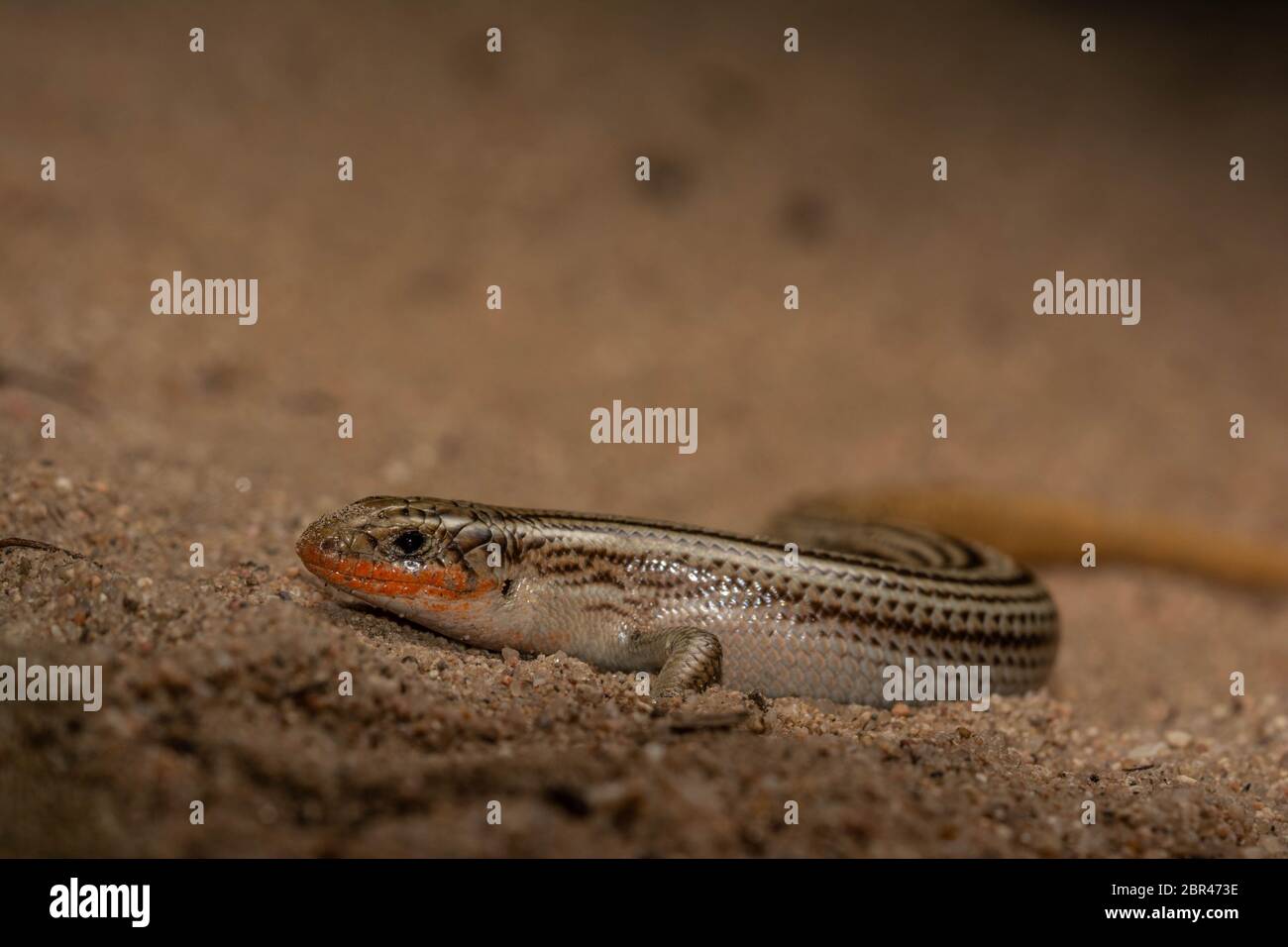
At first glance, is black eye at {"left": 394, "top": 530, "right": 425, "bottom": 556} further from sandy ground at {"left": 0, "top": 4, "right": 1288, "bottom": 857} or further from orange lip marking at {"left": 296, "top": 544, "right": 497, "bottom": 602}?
sandy ground at {"left": 0, "top": 4, "right": 1288, "bottom": 857}

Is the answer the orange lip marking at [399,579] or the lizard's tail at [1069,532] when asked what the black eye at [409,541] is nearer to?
the orange lip marking at [399,579]

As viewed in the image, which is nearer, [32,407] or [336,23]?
[32,407]

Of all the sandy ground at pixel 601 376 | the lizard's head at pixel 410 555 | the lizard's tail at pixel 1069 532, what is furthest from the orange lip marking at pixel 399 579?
the lizard's tail at pixel 1069 532

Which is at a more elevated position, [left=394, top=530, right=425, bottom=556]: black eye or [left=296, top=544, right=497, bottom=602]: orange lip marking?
[left=394, top=530, right=425, bottom=556]: black eye

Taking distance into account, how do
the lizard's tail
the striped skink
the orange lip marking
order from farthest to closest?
the lizard's tail < the striped skink < the orange lip marking

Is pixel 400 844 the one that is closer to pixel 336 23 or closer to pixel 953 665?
pixel 953 665

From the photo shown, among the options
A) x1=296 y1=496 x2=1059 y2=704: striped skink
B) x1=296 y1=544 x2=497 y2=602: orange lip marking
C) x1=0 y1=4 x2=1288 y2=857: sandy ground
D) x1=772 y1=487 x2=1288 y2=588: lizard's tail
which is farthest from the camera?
x1=772 y1=487 x2=1288 y2=588: lizard's tail

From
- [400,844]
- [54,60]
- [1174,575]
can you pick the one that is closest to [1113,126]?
[1174,575]

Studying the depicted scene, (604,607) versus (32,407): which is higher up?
(32,407)

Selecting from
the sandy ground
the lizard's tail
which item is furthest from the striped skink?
the lizard's tail
